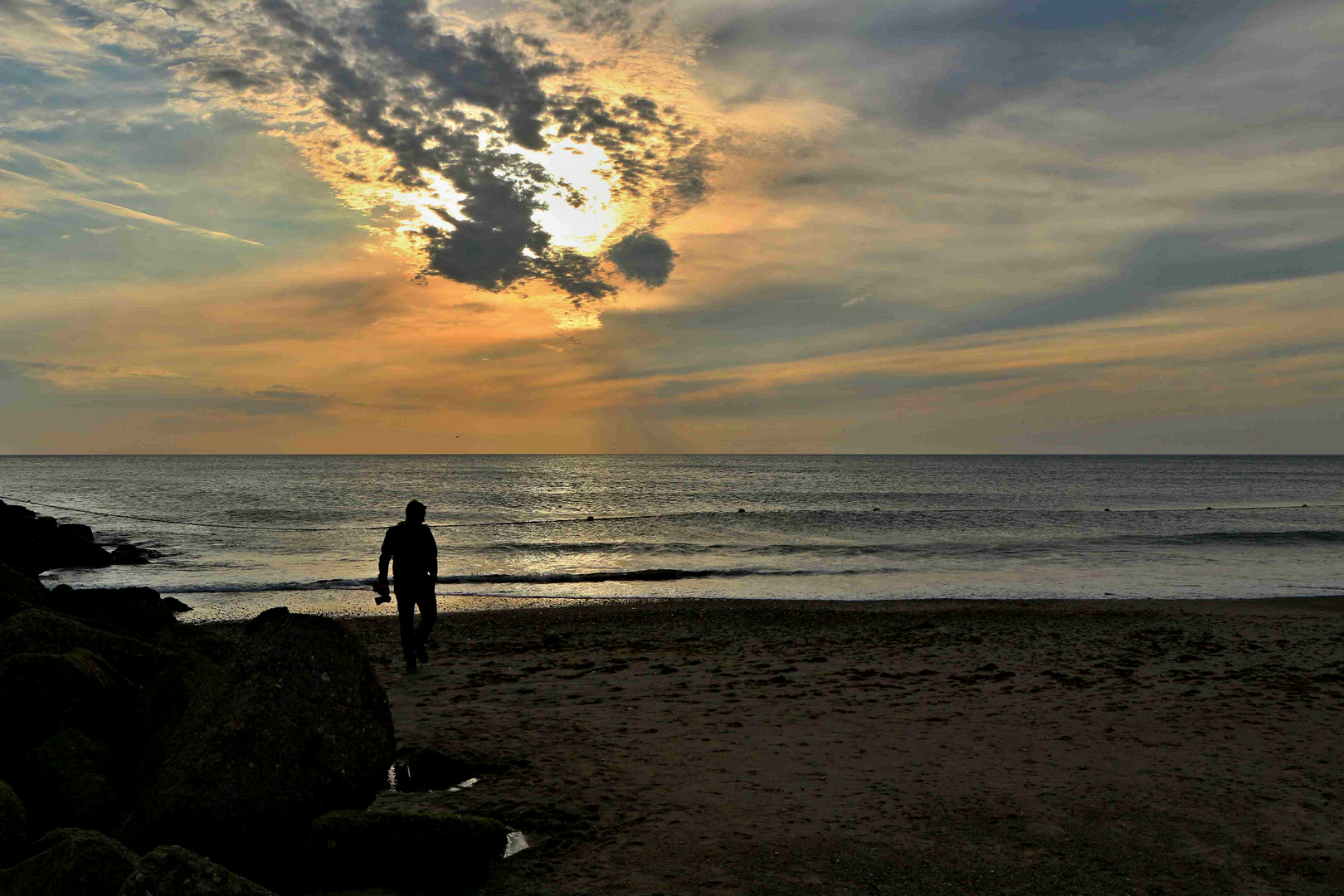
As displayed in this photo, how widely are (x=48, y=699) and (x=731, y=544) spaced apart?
1157 inches

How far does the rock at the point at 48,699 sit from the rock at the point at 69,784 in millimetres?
325

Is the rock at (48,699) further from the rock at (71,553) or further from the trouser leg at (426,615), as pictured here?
the rock at (71,553)

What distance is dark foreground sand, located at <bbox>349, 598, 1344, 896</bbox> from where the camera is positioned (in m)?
5.16

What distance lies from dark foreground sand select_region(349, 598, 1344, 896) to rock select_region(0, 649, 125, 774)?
2386 millimetres

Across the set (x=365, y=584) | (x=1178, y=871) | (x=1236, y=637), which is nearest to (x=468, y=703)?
(x=1178, y=871)

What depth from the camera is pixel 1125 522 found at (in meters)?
44.1

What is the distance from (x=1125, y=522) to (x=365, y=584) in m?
39.1

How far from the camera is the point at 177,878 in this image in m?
3.61

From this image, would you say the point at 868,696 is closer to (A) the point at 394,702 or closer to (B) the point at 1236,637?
(A) the point at 394,702

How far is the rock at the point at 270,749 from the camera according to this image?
16.6 ft

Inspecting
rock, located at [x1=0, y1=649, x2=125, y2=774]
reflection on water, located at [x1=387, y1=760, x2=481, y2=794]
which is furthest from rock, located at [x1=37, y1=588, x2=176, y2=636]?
reflection on water, located at [x1=387, y1=760, x2=481, y2=794]

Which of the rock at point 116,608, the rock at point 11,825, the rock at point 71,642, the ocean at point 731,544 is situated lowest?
the ocean at point 731,544

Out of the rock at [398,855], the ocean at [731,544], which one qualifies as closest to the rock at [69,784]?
the rock at [398,855]

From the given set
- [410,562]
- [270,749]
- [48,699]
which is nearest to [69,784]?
[48,699]
